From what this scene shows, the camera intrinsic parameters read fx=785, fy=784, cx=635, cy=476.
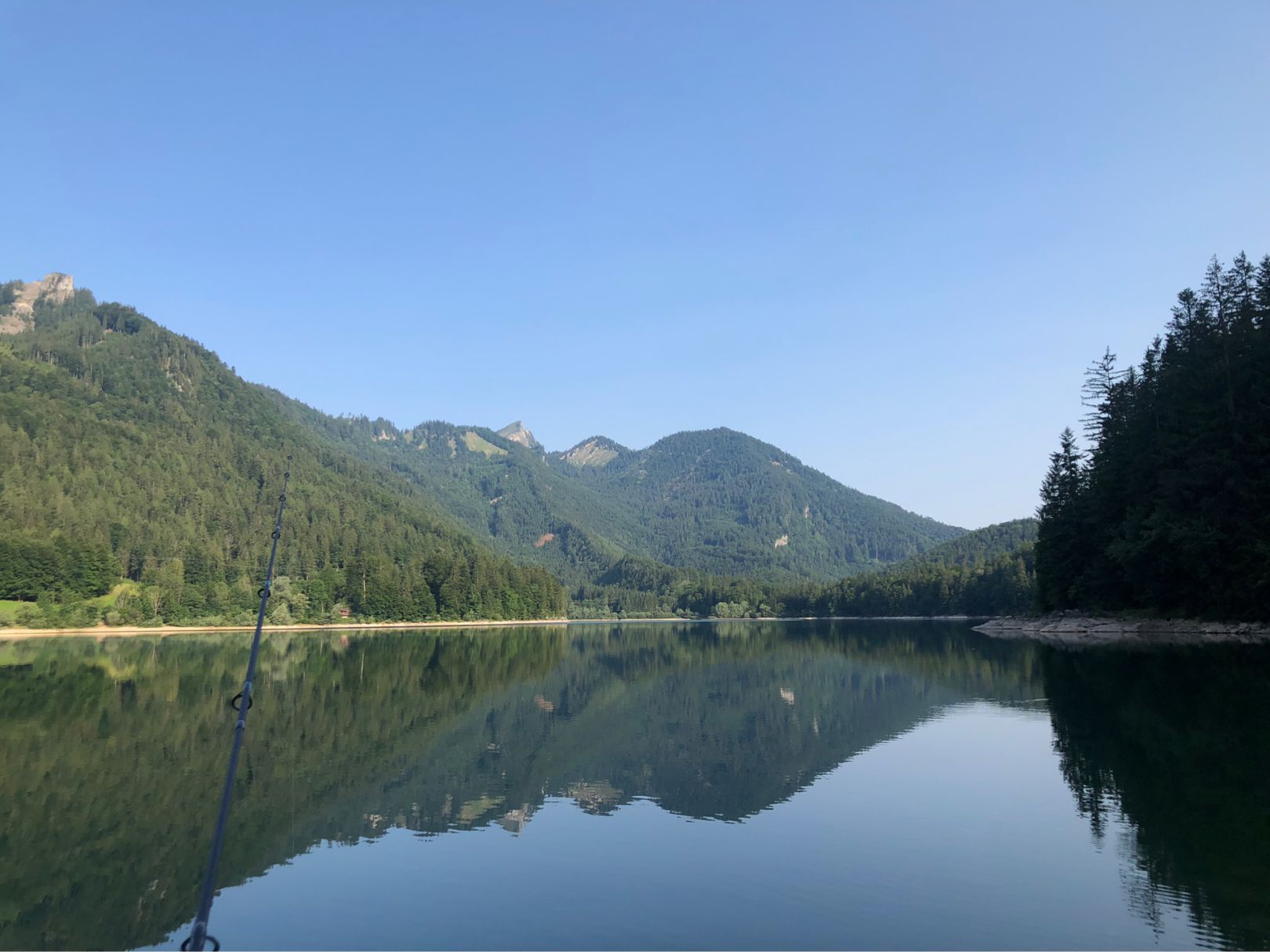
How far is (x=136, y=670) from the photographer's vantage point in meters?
62.1

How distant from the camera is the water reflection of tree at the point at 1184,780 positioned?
1471 cm

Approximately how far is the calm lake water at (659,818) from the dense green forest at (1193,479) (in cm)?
2074

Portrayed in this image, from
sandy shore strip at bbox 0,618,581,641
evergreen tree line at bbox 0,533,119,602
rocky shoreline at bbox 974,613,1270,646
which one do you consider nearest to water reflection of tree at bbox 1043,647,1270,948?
rocky shoreline at bbox 974,613,1270,646

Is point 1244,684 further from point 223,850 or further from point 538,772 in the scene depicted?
point 223,850

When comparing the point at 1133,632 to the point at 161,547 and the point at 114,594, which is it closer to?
the point at 114,594

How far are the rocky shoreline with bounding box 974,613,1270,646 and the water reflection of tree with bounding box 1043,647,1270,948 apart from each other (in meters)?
20.2

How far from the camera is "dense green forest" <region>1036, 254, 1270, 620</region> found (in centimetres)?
6297

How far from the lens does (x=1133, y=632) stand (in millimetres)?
75375

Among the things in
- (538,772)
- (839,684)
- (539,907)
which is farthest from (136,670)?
(539,907)

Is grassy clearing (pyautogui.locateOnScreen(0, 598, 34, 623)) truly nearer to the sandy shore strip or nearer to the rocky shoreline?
the sandy shore strip

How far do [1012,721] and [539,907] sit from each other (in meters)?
28.4

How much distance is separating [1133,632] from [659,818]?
70932 mm

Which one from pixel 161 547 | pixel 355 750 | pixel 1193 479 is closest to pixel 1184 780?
pixel 355 750

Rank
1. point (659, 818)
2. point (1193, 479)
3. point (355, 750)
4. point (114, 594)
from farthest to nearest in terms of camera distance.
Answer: point (114, 594) < point (1193, 479) < point (355, 750) < point (659, 818)
